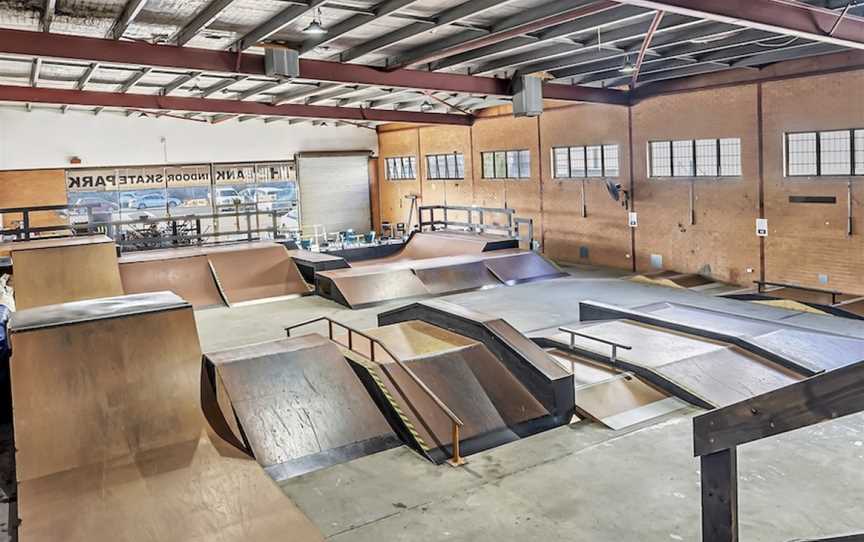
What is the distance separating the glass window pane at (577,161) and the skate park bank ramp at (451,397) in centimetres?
987

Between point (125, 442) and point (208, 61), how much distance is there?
20.9 ft

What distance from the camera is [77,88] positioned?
1411 centimetres

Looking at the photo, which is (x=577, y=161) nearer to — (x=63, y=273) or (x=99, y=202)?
(x=63, y=273)

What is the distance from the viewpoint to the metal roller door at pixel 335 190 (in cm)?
2292

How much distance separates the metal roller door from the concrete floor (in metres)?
17.7

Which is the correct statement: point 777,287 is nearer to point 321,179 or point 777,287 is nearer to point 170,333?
point 170,333

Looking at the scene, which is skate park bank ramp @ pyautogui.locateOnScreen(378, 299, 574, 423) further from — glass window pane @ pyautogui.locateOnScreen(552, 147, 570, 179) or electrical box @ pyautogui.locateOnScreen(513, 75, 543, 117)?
glass window pane @ pyautogui.locateOnScreen(552, 147, 570, 179)

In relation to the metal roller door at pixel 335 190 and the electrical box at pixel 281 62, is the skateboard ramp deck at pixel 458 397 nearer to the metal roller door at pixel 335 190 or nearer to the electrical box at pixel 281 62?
the electrical box at pixel 281 62

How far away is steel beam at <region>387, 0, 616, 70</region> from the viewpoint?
8102 millimetres

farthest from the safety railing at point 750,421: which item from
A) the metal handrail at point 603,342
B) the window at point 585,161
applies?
the window at point 585,161

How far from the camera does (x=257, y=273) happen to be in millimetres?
13539

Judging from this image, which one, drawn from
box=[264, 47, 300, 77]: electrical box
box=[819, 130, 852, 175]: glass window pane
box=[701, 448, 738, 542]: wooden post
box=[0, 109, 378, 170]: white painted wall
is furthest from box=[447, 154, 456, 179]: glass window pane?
box=[701, 448, 738, 542]: wooden post

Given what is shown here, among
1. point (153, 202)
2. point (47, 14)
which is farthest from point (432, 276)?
point (153, 202)

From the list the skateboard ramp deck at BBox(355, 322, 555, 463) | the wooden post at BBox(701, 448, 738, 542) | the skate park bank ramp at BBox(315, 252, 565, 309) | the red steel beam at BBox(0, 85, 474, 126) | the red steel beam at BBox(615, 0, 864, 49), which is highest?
the red steel beam at BBox(0, 85, 474, 126)
